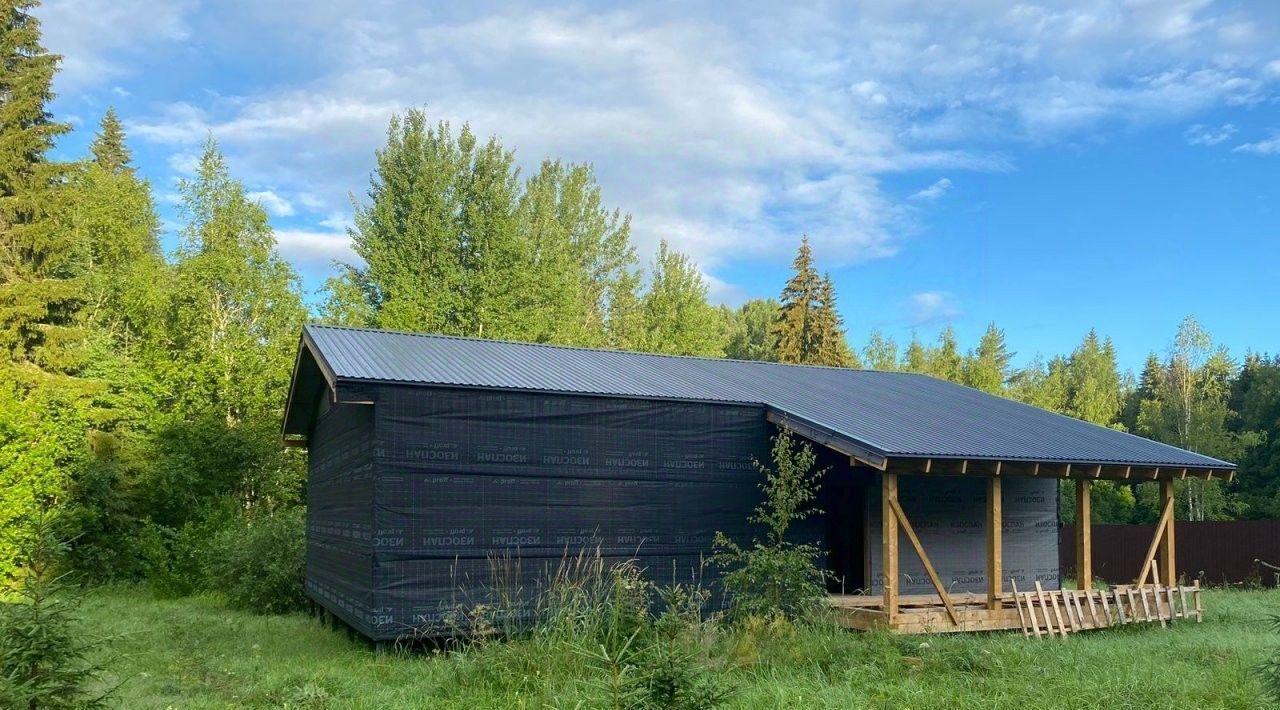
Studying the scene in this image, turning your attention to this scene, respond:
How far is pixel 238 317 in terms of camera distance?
25.2 meters

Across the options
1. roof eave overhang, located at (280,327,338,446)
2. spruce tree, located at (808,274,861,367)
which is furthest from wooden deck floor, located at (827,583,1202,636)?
spruce tree, located at (808,274,861,367)

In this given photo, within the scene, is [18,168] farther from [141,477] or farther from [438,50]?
[438,50]

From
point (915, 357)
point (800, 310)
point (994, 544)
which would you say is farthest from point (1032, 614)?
point (915, 357)

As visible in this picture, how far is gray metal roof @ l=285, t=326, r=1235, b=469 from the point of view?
11648 mm

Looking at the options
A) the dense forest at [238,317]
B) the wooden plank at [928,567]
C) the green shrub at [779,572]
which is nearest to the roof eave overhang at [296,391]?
the dense forest at [238,317]

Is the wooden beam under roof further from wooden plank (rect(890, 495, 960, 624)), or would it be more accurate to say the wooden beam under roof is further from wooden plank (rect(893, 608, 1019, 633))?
wooden plank (rect(893, 608, 1019, 633))

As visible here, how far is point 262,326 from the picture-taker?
82.6ft

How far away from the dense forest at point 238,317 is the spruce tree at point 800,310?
0.09 meters

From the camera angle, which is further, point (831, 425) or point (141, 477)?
point (141, 477)

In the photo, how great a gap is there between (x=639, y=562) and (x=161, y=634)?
6.37 meters

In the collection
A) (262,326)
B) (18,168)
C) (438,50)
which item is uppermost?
(438,50)

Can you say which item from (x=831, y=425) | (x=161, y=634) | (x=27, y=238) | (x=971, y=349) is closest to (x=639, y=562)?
(x=831, y=425)

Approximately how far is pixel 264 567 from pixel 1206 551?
20.5 meters

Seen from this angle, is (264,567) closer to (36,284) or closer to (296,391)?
(296,391)
